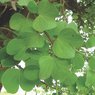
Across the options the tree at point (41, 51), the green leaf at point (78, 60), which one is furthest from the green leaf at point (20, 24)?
the green leaf at point (78, 60)

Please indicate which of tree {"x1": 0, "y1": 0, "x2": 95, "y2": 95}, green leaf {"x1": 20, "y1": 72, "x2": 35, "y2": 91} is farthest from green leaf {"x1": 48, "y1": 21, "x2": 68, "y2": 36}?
green leaf {"x1": 20, "y1": 72, "x2": 35, "y2": 91}

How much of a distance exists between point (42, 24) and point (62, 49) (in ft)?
0.20

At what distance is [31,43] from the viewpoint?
0.59m

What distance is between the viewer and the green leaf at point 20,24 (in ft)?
1.99

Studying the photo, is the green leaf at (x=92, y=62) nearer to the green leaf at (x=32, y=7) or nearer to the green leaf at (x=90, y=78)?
the green leaf at (x=90, y=78)

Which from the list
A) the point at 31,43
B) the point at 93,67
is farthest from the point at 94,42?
the point at 31,43

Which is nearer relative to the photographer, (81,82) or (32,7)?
(32,7)

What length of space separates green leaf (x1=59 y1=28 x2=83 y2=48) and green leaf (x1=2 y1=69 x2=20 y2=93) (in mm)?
118

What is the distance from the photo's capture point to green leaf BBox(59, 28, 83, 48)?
610 mm

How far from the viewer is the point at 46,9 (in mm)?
602

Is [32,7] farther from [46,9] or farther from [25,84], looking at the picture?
[25,84]

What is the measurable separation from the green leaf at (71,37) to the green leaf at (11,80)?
118 millimetres

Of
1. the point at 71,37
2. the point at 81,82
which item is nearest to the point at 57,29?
the point at 71,37

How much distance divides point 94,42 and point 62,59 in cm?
11
